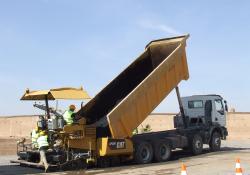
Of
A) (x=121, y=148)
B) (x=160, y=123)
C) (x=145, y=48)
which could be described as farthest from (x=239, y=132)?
A: (x=121, y=148)

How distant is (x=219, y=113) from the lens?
2298cm

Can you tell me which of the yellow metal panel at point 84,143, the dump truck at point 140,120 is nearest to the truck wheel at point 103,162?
the dump truck at point 140,120

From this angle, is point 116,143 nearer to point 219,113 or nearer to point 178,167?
point 178,167

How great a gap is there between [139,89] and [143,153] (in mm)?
2623

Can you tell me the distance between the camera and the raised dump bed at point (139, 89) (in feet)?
56.1

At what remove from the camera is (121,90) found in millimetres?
20016

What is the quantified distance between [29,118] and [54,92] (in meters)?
46.9

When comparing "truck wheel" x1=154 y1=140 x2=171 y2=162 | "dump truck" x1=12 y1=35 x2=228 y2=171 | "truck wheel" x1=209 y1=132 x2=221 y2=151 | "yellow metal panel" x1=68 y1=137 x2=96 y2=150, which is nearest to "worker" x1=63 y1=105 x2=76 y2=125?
"dump truck" x1=12 y1=35 x2=228 y2=171

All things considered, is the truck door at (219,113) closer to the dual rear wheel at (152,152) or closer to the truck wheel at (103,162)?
the dual rear wheel at (152,152)

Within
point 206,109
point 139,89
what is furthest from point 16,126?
point 139,89

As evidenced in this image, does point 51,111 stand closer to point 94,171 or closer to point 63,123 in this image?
point 63,123

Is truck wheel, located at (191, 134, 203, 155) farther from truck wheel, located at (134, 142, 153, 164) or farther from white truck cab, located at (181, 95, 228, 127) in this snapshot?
truck wheel, located at (134, 142, 153, 164)

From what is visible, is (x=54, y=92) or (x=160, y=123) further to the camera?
(x=160, y=123)

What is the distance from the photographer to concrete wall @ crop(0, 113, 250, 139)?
42969 millimetres
